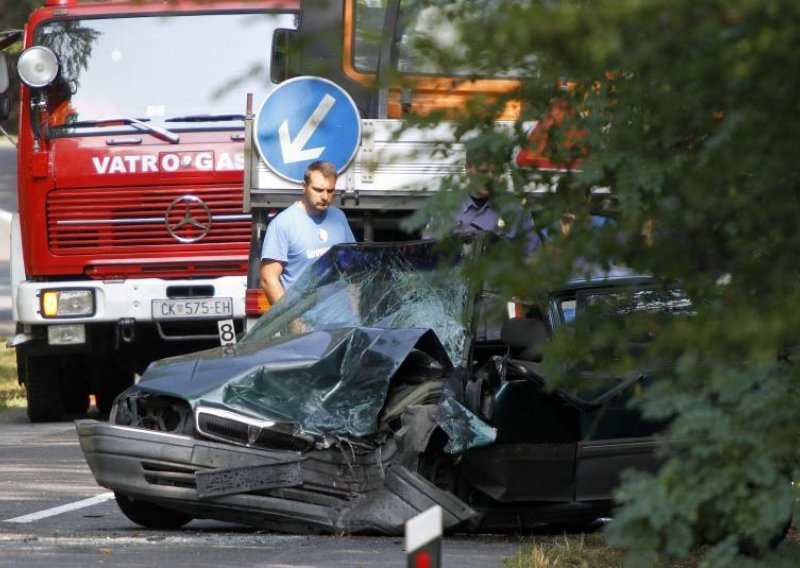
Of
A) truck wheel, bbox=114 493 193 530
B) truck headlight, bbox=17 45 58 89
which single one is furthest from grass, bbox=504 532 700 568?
truck headlight, bbox=17 45 58 89

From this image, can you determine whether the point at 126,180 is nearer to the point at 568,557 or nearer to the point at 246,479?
the point at 246,479

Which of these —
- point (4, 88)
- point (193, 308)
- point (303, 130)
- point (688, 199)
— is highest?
point (4, 88)

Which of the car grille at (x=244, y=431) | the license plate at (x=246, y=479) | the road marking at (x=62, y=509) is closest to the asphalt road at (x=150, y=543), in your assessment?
the road marking at (x=62, y=509)

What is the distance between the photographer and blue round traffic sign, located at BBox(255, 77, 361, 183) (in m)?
9.78

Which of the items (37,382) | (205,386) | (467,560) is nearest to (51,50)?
(37,382)

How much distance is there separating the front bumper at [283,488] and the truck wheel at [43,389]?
7.62 meters

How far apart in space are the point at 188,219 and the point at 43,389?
8.65 feet

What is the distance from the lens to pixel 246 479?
27.3ft

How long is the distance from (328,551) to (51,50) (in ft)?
23.7

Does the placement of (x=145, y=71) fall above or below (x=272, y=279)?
above

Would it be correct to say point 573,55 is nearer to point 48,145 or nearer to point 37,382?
point 48,145

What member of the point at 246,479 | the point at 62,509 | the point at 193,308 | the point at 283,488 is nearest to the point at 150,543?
the point at 246,479

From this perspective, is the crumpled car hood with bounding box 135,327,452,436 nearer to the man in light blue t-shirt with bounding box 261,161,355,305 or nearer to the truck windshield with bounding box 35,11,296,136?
the man in light blue t-shirt with bounding box 261,161,355,305

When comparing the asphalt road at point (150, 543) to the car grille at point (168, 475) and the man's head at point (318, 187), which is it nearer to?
the car grille at point (168, 475)
